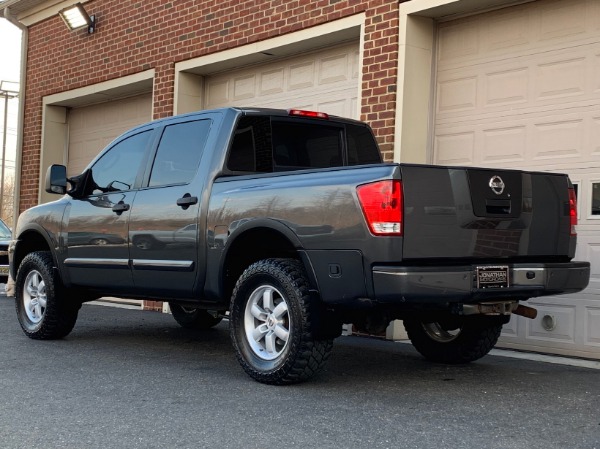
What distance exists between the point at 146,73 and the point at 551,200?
8.39 meters

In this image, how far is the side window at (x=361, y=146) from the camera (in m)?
7.23

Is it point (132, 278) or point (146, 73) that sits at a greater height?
point (146, 73)

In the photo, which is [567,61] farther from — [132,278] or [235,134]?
[132,278]

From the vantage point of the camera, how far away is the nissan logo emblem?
211 inches

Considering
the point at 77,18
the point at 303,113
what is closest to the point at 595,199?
the point at 303,113

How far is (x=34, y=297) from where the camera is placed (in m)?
8.31

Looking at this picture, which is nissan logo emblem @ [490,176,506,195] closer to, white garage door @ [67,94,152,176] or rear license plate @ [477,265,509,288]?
rear license plate @ [477,265,509,288]

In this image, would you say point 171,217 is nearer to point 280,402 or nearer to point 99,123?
point 280,402

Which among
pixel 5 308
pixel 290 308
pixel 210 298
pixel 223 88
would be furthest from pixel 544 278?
pixel 5 308

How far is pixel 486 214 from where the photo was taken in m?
5.32

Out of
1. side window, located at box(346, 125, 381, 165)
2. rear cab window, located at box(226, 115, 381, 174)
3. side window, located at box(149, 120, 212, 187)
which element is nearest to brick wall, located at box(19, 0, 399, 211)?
side window, located at box(346, 125, 381, 165)

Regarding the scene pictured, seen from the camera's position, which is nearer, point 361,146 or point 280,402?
point 280,402

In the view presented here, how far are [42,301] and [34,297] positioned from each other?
230 millimetres

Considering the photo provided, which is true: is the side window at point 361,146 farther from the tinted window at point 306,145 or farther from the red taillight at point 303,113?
the red taillight at point 303,113
